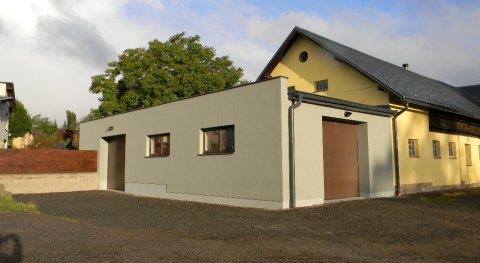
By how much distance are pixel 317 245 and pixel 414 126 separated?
1193cm

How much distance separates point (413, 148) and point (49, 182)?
663 inches

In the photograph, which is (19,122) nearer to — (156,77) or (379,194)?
(156,77)

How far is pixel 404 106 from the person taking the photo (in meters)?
15.7

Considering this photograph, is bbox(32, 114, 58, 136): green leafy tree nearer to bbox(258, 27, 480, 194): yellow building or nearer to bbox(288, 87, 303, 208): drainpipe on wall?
bbox(258, 27, 480, 194): yellow building

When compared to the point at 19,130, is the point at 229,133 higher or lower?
lower

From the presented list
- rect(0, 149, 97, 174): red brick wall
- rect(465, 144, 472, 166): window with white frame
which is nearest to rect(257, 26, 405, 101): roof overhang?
rect(465, 144, 472, 166): window with white frame

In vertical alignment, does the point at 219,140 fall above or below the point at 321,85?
below

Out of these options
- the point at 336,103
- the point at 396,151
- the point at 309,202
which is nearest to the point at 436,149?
the point at 396,151

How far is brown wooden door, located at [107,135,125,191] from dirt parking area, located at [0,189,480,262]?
7031mm

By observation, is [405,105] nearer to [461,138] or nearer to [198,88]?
[461,138]

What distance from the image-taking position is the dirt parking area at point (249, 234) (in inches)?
219

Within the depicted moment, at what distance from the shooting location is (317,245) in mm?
6352

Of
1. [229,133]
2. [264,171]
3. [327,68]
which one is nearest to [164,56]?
[327,68]

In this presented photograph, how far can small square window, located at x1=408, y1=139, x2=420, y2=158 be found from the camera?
16.0m
